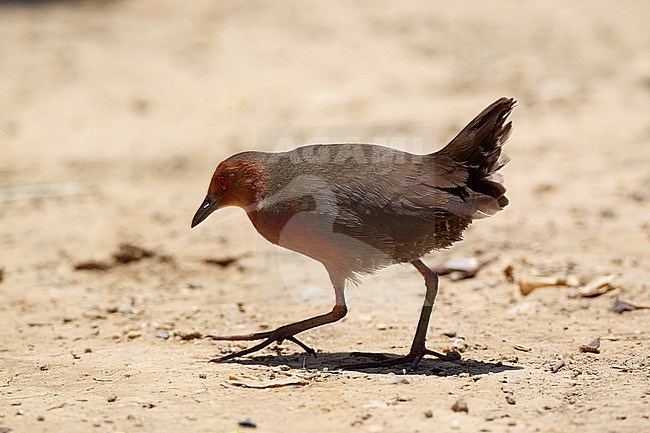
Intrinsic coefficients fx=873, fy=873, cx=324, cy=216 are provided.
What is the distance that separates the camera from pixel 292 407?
405 cm

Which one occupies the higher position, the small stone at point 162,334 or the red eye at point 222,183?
the red eye at point 222,183

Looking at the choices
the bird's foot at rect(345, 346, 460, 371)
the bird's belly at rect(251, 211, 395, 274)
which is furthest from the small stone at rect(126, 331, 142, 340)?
the bird's foot at rect(345, 346, 460, 371)

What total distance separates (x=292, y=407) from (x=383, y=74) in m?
7.83

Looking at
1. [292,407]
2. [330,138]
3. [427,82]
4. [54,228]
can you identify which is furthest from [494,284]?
[427,82]

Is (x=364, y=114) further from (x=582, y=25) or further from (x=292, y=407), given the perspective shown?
(x=292, y=407)

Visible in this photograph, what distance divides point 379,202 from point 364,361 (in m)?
0.92

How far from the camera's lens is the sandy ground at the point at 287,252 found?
4230mm

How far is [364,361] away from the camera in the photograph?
16.1ft

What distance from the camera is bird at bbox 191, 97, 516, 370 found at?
4.70 metres

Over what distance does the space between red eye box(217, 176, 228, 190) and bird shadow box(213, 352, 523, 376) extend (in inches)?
39.8

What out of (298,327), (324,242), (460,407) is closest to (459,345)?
(298,327)

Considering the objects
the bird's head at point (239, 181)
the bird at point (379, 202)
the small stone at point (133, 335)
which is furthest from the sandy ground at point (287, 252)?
the bird's head at point (239, 181)

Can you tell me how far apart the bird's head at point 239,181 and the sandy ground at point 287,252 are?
3.01ft

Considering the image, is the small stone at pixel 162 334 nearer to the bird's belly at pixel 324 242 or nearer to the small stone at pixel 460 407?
the bird's belly at pixel 324 242
